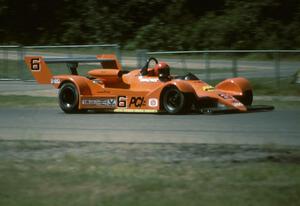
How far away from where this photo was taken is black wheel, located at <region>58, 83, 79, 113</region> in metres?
17.9

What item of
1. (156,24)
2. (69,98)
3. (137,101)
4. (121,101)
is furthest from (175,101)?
(156,24)

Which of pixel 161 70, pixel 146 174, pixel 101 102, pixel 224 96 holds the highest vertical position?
pixel 161 70

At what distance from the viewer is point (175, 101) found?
54.7 feet

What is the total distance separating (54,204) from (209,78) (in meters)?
15.9

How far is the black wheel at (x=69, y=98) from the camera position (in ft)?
58.6

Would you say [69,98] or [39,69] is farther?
[39,69]

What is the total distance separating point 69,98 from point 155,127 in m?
3.99

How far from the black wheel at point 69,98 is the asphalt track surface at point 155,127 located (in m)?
0.43

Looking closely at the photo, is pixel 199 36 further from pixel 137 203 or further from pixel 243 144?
pixel 137 203

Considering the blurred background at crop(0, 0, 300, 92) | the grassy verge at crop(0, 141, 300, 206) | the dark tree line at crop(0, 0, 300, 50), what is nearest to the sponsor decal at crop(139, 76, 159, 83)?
the grassy verge at crop(0, 141, 300, 206)

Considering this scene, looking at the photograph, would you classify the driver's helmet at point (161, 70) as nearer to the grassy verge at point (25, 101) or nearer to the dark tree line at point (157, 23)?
the grassy verge at point (25, 101)

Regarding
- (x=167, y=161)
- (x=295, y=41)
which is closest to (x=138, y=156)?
(x=167, y=161)

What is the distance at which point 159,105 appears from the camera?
16844 millimetres

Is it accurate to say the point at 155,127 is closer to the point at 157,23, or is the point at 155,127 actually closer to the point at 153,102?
the point at 153,102
